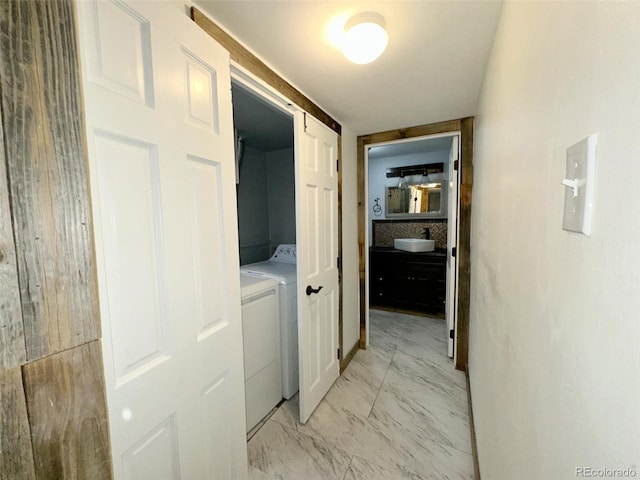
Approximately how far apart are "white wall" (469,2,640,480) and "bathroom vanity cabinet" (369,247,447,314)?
2468 mm

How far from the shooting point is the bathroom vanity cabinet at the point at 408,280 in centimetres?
332

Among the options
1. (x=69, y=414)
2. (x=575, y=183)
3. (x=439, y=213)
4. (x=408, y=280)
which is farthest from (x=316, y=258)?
(x=439, y=213)

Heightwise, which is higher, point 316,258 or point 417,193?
point 417,193

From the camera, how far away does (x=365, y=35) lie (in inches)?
41.5

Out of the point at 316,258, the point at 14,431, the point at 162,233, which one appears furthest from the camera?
the point at 316,258

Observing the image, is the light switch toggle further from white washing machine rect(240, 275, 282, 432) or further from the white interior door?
the white interior door

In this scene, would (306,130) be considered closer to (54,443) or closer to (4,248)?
(4,248)

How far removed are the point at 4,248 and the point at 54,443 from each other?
1.49 ft

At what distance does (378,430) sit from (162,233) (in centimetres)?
173

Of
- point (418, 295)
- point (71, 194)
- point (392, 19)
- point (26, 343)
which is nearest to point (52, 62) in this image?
point (71, 194)

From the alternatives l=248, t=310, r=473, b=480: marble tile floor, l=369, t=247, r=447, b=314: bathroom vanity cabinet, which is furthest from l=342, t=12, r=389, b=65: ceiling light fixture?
l=369, t=247, r=447, b=314: bathroom vanity cabinet

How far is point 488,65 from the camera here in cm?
136

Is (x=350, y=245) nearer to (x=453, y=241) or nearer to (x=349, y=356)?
(x=453, y=241)

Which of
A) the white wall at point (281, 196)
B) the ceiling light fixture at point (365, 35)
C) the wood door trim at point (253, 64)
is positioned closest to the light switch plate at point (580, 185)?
the ceiling light fixture at point (365, 35)
